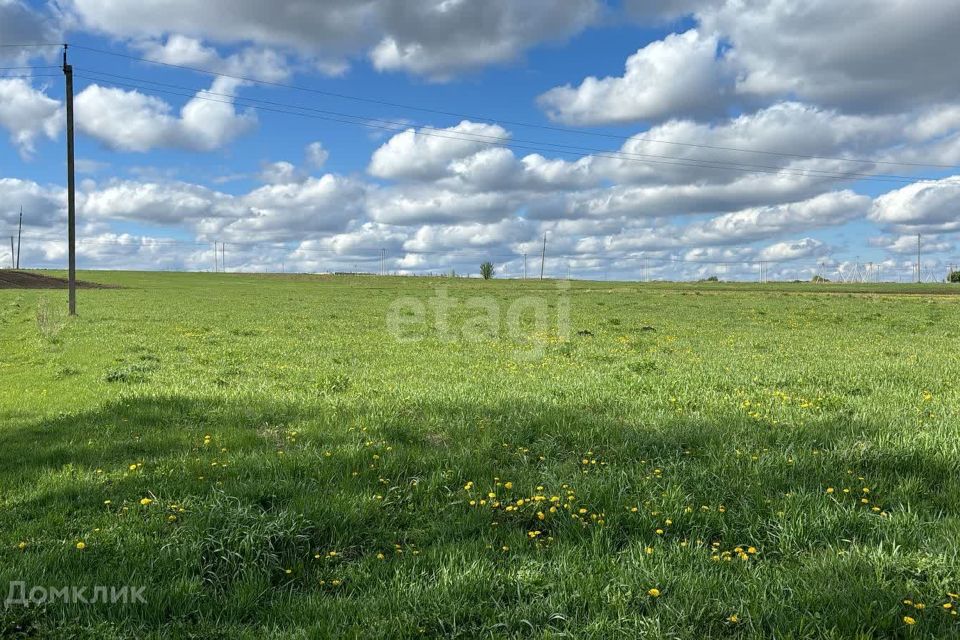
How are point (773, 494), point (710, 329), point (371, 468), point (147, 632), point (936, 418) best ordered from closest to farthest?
point (147, 632), point (773, 494), point (371, 468), point (936, 418), point (710, 329)

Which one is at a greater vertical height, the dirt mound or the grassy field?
the dirt mound

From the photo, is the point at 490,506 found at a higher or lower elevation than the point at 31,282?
lower

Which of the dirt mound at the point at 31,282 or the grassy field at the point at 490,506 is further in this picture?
the dirt mound at the point at 31,282

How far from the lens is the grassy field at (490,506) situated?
3.99m

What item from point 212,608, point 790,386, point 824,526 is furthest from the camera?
point 790,386

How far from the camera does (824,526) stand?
508 centimetres

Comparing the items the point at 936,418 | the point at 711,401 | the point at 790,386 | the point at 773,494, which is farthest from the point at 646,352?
the point at 773,494

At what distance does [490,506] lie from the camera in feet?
18.3

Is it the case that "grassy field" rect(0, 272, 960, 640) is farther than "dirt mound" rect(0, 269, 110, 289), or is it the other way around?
"dirt mound" rect(0, 269, 110, 289)

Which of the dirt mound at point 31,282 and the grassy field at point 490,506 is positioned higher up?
the dirt mound at point 31,282

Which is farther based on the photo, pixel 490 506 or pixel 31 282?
pixel 31 282

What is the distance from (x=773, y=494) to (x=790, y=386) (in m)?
6.11

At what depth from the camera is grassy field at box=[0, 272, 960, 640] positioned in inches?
157

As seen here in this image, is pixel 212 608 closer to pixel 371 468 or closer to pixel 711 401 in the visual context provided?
pixel 371 468
